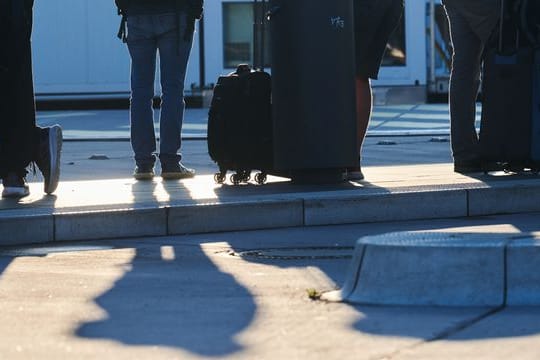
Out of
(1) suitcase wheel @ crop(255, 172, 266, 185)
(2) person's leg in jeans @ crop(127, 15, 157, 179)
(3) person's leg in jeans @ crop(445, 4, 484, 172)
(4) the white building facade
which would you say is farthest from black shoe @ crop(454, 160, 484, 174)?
(4) the white building facade

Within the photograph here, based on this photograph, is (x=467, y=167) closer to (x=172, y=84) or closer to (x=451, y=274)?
(x=172, y=84)

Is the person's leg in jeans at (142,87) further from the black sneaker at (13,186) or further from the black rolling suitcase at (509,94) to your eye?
the black rolling suitcase at (509,94)

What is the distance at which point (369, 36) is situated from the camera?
8.38m

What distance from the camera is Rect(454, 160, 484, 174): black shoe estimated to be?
28.1ft

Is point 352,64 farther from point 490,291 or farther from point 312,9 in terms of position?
point 490,291

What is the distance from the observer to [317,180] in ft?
26.1

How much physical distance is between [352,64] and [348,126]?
342mm

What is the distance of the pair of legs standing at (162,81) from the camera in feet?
28.1

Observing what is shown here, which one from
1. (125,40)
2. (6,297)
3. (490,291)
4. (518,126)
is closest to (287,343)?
(490,291)

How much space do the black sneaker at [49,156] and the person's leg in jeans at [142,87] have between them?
0.94 metres

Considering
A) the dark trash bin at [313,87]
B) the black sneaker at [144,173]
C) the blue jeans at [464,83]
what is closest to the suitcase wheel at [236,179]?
the dark trash bin at [313,87]

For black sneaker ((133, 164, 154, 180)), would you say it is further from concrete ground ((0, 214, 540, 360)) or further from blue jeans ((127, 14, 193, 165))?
concrete ground ((0, 214, 540, 360))

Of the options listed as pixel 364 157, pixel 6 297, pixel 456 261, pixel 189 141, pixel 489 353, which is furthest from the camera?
pixel 189 141

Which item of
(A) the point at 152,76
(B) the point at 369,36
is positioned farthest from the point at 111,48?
(B) the point at 369,36
